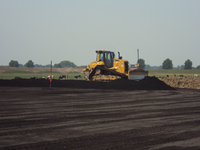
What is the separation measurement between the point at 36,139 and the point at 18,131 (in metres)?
1.29

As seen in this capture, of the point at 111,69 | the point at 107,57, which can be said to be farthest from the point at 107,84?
the point at 107,57

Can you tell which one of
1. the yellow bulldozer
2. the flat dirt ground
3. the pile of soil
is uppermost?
the yellow bulldozer

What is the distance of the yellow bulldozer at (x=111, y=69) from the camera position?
3033 centimetres

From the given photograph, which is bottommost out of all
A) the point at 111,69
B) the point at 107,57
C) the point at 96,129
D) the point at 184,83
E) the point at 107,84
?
the point at 96,129

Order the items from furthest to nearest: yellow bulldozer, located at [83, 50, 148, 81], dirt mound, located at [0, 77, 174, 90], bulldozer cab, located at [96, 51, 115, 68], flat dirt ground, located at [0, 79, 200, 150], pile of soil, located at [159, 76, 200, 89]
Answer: pile of soil, located at [159, 76, 200, 89] < bulldozer cab, located at [96, 51, 115, 68] < yellow bulldozer, located at [83, 50, 148, 81] < dirt mound, located at [0, 77, 174, 90] < flat dirt ground, located at [0, 79, 200, 150]

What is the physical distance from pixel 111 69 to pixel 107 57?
1531 millimetres

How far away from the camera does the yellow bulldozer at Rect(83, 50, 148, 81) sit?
99.5 feet

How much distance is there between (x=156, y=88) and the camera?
2758 centimetres

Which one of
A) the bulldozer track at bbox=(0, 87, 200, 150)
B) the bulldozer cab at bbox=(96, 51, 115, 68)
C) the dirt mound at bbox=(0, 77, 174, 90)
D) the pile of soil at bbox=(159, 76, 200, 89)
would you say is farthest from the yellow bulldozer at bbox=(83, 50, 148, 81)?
the bulldozer track at bbox=(0, 87, 200, 150)

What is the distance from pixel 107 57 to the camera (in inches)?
1228

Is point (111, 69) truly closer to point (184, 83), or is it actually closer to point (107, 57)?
point (107, 57)

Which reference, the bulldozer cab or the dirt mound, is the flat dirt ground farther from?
the bulldozer cab

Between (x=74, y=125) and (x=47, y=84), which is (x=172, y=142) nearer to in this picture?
(x=74, y=125)

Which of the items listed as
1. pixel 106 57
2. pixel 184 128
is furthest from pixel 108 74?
pixel 184 128
